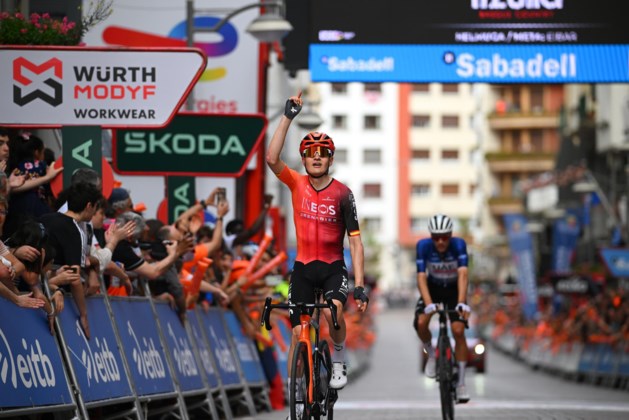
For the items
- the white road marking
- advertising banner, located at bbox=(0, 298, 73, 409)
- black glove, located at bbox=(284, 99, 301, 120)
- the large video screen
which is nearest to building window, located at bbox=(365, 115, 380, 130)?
the white road marking

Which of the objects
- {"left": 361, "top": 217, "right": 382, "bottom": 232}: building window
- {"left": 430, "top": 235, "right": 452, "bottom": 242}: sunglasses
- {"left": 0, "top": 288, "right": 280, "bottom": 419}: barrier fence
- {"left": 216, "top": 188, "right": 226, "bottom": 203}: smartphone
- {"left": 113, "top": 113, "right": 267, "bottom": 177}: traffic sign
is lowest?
{"left": 361, "top": 217, "right": 382, "bottom": 232}: building window

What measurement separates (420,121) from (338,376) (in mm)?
139211

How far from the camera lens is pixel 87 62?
14.0 meters

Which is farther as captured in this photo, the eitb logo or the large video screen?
the large video screen

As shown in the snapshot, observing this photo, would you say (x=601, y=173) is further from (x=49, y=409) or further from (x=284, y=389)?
(x=49, y=409)

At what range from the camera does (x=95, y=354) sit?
484 inches

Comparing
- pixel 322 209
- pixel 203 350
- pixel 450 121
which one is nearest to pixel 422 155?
pixel 450 121

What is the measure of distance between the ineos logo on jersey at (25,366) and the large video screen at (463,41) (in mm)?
10766

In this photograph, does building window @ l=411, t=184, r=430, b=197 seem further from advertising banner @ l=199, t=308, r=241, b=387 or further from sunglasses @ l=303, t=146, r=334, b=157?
sunglasses @ l=303, t=146, r=334, b=157

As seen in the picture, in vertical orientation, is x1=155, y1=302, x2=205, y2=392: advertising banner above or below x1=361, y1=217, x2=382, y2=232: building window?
above

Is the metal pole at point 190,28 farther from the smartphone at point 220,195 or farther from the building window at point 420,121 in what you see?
the building window at point 420,121

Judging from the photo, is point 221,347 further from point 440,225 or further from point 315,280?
point 315,280

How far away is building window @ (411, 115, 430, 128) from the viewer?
150 m

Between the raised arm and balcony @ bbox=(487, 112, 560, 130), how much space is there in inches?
4431
